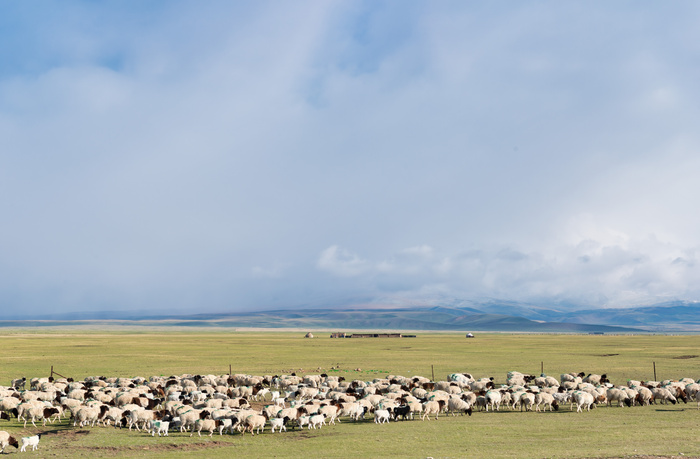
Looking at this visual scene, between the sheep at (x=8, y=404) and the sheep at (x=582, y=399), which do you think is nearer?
the sheep at (x=8, y=404)

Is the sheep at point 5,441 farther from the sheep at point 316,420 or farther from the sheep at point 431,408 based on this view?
the sheep at point 431,408

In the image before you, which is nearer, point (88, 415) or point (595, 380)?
point (88, 415)

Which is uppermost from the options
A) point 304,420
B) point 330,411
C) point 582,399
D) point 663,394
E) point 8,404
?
point 8,404

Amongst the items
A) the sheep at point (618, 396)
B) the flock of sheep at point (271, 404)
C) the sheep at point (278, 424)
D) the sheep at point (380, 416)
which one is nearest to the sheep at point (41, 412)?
the flock of sheep at point (271, 404)

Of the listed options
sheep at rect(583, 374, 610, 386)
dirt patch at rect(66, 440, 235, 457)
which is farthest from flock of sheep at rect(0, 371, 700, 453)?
sheep at rect(583, 374, 610, 386)

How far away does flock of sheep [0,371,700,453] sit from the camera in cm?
2273

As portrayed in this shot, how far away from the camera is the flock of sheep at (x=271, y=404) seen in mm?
22734

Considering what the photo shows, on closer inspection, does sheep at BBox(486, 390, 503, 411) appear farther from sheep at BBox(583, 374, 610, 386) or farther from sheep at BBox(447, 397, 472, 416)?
sheep at BBox(583, 374, 610, 386)

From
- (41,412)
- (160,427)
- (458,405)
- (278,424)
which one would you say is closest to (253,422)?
(278,424)

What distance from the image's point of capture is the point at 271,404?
28.9 m

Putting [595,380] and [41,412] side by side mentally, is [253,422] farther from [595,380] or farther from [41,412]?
[595,380]

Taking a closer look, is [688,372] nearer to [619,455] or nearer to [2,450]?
[619,455]

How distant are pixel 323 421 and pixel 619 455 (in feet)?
37.0

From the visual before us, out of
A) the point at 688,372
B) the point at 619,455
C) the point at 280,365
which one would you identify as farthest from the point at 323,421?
the point at 688,372
